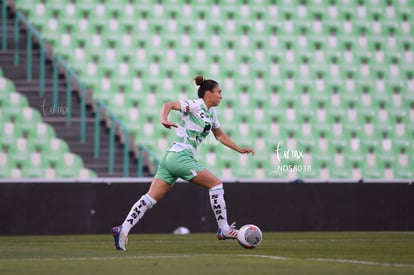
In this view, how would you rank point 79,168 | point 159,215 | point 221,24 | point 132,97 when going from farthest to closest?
point 221,24 < point 132,97 < point 79,168 < point 159,215

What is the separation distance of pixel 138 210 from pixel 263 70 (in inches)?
364

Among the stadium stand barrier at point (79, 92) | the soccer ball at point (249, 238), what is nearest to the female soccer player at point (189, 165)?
the soccer ball at point (249, 238)

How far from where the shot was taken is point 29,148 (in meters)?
15.2

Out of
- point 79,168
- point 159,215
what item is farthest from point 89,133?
point 159,215

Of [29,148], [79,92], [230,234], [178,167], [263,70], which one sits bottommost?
[230,234]

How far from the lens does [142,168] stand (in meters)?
15.6

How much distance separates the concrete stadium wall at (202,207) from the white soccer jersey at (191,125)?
4999 millimetres

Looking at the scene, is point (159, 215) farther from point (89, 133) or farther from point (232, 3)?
point (232, 3)

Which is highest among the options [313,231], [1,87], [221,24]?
[221,24]

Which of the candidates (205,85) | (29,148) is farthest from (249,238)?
(29,148)

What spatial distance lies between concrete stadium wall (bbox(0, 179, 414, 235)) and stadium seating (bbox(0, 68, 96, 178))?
5.37 ft

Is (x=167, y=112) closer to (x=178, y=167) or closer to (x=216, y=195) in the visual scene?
(x=178, y=167)

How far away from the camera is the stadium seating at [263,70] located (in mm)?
16406

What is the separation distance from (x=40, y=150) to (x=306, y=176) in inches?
188
